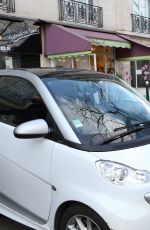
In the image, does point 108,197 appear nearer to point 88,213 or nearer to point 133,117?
point 88,213

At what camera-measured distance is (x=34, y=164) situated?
3.65 metres

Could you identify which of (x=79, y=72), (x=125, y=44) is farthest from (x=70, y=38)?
(x=79, y=72)

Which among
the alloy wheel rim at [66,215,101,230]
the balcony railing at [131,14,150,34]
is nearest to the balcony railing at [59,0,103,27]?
the balcony railing at [131,14,150,34]

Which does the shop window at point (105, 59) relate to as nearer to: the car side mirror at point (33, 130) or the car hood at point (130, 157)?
the car side mirror at point (33, 130)

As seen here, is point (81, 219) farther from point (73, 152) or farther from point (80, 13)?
point (80, 13)

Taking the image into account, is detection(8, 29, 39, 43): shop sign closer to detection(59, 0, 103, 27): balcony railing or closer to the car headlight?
detection(59, 0, 103, 27): balcony railing

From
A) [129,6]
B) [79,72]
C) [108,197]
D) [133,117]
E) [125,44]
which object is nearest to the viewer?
[108,197]

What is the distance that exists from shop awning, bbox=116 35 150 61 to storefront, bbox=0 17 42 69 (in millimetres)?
4188

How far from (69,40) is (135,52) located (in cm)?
446

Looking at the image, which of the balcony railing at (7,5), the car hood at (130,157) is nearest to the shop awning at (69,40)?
the balcony railing at (7,5)

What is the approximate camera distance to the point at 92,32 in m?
15.5

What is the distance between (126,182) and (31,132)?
0.87 meters

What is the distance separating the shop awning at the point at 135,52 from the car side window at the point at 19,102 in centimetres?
1217

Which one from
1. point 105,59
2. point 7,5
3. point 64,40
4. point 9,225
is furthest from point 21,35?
point 9,225
